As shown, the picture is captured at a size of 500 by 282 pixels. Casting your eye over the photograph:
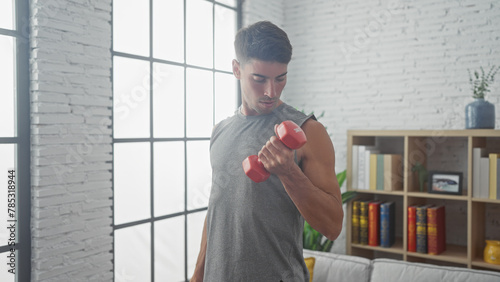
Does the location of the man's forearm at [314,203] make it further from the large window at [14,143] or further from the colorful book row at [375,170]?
the colorful book row at [375,170]

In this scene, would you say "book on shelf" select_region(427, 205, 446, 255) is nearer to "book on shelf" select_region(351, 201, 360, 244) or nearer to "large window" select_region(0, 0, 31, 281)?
"book on shelf" select_region(351, 201, 360, 244)

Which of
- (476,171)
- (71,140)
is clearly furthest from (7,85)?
(476,171)

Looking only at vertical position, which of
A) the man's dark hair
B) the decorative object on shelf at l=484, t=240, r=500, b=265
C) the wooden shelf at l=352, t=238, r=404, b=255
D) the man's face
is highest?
the man's dark hair

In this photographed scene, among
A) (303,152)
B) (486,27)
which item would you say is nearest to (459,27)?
(486,27)

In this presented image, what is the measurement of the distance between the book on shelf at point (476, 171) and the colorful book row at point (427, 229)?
0.31 meters

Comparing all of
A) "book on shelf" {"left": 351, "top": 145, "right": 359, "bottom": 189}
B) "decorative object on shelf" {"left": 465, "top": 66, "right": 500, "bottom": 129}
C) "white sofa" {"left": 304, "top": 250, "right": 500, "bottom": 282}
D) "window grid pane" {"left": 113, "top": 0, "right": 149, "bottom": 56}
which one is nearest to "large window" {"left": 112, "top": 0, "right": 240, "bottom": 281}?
"window grid pane" {"left": 113, "top": 0, "right": 149, "bottom": 56}

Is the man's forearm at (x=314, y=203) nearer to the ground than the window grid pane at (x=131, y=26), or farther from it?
nearer to the ground

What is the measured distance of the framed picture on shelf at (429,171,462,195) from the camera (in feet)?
10.6

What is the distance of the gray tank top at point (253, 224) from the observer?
1089 mm

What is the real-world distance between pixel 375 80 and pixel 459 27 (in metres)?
0.78

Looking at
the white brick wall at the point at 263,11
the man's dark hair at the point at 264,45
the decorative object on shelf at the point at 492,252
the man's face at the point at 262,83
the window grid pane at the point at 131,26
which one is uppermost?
the white brick wall at the point at 263,11

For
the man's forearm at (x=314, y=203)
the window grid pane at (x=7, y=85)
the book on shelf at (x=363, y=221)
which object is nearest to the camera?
the man's forearm at (x=314, y=203)

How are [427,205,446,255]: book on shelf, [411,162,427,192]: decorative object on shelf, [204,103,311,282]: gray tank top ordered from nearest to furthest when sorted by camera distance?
[204,103,311,282]: gray tank top
[427,205,446,255]: book on shelf
[411,162,427,192]: decorative object on shelf

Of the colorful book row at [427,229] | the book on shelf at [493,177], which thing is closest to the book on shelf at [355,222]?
the colorful book row at [427,229]
